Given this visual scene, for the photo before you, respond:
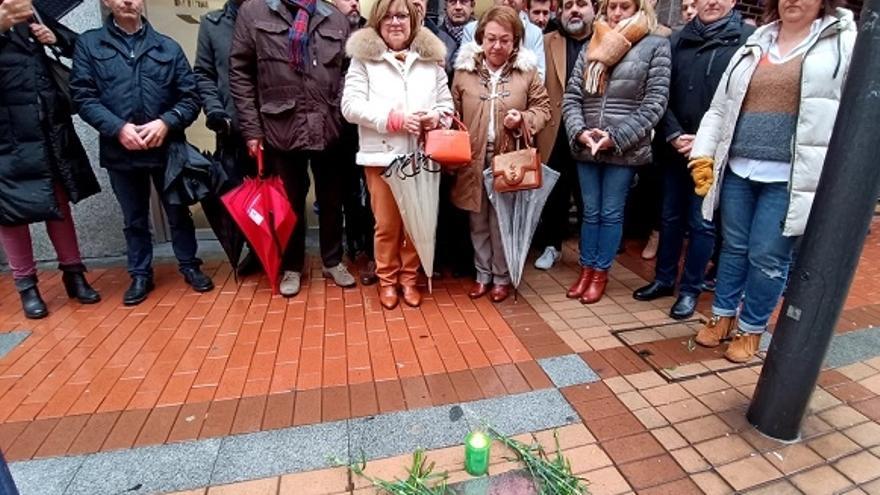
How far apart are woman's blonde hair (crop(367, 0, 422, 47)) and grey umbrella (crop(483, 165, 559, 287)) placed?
0.98 meters

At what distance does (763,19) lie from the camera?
265 centimetres

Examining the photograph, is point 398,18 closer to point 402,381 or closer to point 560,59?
point 560,59

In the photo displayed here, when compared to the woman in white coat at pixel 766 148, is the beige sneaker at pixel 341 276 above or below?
below

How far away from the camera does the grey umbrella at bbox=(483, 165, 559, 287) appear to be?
132 inches

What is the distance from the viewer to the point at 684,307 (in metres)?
3.39

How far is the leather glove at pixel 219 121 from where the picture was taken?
344 centimetres

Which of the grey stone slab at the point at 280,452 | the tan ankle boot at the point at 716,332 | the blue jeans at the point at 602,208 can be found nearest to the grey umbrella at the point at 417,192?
the blue jeans at the point at 602,208

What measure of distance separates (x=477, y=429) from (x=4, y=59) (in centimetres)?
341

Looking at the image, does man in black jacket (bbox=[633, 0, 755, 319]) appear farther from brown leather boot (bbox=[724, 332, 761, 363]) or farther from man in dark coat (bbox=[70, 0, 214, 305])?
man in dark coat (bbox=[70, 0, 214, 305])

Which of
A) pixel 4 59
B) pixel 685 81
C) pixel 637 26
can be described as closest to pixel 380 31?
pixel 637 26

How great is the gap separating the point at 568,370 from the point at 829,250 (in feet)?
4.18

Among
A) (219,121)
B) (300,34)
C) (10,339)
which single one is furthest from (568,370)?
(10,339)

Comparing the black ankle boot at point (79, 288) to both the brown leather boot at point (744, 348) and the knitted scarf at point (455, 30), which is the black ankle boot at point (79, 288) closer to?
the knitted scarf at point (455, 30)

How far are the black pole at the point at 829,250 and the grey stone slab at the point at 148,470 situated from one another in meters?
2.37
